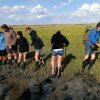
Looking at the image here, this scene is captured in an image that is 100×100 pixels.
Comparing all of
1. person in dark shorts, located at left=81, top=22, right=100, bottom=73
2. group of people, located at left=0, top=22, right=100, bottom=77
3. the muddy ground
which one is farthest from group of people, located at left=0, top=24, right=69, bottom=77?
the muddy ground

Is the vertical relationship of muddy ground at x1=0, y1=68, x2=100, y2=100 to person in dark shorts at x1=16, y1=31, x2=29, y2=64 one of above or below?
below

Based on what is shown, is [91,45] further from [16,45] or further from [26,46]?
[16,45]

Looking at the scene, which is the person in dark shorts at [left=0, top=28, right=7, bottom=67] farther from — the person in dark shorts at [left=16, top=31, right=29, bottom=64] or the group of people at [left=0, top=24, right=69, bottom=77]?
the person in dark shorts at [left=16, top=31, right=29, bottom=64]

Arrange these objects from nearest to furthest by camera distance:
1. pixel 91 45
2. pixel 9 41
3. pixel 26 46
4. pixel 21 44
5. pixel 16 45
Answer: pixel 91 45
pixel 21 44
pixel 26 46
pixel 9 41
pixel 16 45

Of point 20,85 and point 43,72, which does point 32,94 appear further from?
point 43,72

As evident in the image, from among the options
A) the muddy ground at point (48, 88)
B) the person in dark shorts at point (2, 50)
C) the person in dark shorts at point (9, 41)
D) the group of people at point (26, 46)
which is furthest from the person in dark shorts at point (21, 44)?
the muddy ground at point (48, 88)

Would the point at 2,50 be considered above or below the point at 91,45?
below

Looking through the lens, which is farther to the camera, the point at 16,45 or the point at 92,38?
the point at 16,45

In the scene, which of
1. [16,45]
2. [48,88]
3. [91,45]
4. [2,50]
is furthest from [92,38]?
[2,50]

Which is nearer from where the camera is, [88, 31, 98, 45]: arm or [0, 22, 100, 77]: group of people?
[88, 31, 98, 45]: arm

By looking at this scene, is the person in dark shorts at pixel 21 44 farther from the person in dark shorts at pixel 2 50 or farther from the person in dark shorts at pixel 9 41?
the person in dark shorts at pixel 2 50

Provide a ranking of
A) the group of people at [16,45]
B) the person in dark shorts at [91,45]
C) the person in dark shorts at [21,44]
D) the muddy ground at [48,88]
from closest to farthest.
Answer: the muddy ground at [48,88], the person in dark shorts at [91,45], the group of people at [16,45], the person in dark shorts at [21,44]

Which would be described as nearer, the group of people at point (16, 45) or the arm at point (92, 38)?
the arm at point (92, 38)

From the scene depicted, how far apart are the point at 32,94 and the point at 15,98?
0.81 meters
